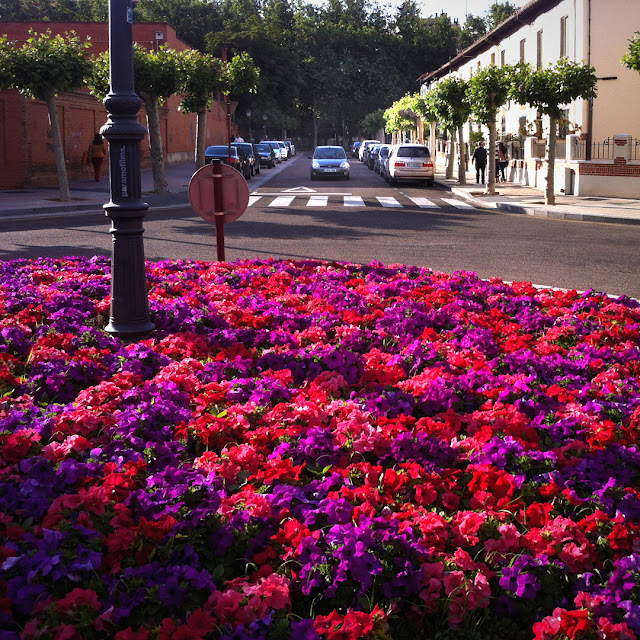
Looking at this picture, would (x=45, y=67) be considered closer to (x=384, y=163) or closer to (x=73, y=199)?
(x=73, y=199)

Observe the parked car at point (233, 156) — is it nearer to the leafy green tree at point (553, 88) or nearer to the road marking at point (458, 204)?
the road marking at point (458, 204)

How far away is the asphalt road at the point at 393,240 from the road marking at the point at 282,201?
0.37 feet

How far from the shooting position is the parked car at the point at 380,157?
141 feet

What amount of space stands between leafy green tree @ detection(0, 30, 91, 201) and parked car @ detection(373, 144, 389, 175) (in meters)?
20.2

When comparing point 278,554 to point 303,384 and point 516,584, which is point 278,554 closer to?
point 516,584

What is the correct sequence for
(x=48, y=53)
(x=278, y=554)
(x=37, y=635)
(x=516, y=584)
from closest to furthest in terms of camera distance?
(x=37, y=635) → (x=516, y=584) → (x=278, y=554) → (x=48, y=53)

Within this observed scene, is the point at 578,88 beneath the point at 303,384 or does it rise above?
above

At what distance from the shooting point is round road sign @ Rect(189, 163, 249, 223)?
8367 mm

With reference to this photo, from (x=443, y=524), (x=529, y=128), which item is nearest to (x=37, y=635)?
(x=443, y=524)

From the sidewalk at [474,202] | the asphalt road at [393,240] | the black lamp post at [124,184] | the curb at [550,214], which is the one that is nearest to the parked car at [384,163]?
the sidewalk at [474,202]

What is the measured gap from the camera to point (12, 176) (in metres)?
29.9

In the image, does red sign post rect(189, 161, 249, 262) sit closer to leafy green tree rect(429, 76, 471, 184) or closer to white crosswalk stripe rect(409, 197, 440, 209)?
white crosswalk stripe rect(409, 197, 440, 209)

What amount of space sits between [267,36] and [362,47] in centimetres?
2493

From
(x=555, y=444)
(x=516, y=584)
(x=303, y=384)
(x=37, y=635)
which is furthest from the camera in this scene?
(x=303, y=384)
